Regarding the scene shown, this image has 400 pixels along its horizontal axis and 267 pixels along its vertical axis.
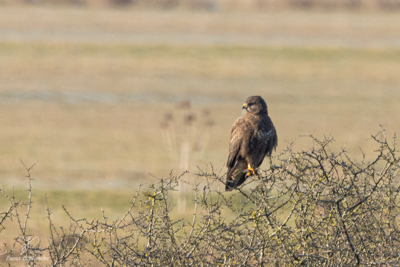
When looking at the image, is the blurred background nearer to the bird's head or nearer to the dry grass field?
the dry grass field

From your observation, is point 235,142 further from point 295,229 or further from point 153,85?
point 153,85

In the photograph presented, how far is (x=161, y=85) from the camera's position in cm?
3209

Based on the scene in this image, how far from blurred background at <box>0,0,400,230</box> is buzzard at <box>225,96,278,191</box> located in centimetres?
73

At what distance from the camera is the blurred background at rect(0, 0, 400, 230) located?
63.3ft

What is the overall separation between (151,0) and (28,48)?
82.6 feet

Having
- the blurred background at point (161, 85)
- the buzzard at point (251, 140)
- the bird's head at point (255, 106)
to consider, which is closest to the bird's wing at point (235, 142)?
the buzzard at point (251, 140)

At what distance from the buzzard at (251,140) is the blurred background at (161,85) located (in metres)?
0.73

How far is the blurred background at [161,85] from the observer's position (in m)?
19.3

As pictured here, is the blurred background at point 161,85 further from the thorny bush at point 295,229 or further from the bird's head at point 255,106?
the thorny bush at point 295,229

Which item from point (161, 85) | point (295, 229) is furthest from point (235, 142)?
point (161, 85)

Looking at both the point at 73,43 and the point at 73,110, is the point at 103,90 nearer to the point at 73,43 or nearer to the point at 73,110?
the point at 73,110

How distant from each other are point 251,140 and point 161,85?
2461cm

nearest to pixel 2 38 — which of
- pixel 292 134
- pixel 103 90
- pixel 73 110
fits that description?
pixel 103 90

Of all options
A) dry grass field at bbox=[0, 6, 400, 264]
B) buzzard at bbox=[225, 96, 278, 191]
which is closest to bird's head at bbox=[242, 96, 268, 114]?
buzzard at bbox=[225, 96, 278, 191]
